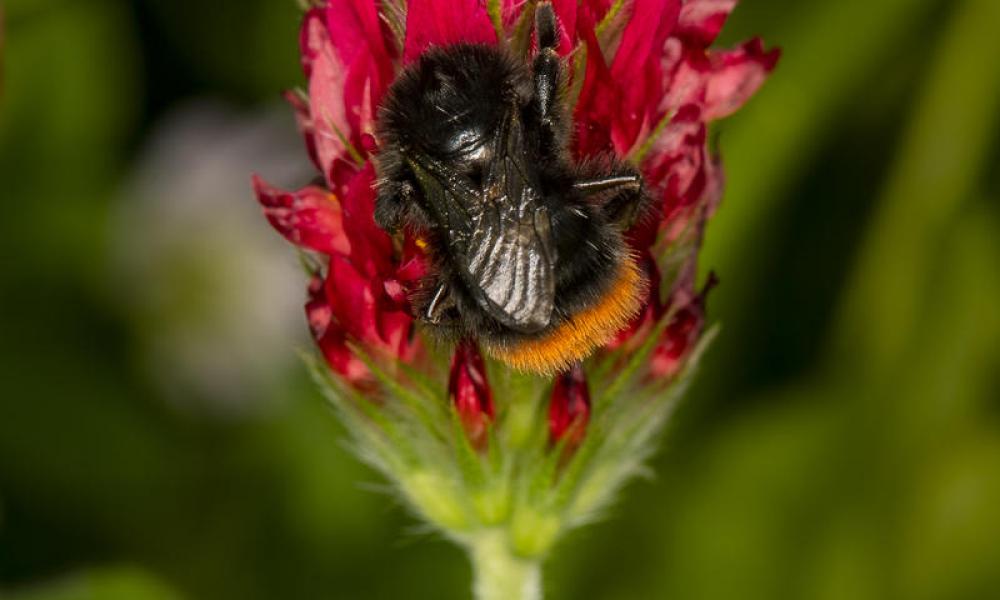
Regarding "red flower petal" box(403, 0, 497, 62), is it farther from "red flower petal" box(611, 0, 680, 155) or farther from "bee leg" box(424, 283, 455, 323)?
"bee leg" box(424, 283, 455, 323)

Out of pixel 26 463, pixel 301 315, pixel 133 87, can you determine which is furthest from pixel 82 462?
pixel 133 87

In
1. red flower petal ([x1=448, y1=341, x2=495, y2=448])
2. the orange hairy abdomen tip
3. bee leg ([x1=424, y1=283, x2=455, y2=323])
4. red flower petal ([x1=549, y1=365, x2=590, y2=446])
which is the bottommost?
red flower petal ([x1=549, y1=365, x2=590, y2=446])

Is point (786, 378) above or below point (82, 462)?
below

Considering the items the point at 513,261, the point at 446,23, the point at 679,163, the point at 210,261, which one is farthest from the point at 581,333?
the point at 210,261

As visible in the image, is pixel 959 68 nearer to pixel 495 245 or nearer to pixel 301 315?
pixel 301 315

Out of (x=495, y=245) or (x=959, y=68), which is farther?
(x=959, y=68)

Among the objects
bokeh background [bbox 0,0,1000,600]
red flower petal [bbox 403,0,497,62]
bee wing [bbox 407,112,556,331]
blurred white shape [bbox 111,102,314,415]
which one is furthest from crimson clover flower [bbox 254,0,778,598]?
blurred white shape [bbox 111,102,314,415]

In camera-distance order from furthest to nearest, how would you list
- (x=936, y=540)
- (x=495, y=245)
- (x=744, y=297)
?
(x=744, y=297) → (x=936, y=540) → (x=495, y=245)

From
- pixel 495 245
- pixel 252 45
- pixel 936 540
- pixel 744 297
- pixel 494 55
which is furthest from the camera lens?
pixel 252 45
